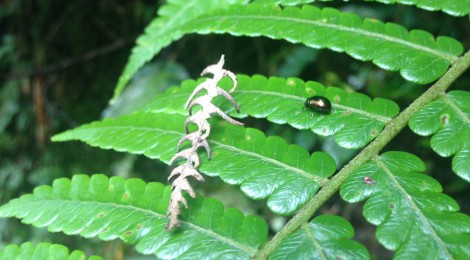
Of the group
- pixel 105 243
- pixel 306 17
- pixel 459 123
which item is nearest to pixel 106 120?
pixel 306 17

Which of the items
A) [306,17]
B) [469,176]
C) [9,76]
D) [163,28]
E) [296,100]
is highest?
[9,76]

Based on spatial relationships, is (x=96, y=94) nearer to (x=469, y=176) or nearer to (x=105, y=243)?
(x=105, y=243)

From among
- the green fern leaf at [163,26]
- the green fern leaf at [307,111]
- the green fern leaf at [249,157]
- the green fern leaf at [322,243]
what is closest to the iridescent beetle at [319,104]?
the green fern leaf at [307,111]

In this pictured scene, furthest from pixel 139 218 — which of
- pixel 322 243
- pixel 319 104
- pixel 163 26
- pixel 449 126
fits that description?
pixel 163 26

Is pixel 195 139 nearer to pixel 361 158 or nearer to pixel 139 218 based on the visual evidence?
pixel 139 218

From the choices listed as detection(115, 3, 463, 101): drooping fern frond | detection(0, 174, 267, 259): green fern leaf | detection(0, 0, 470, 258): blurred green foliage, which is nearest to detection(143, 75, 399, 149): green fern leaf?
detection(115, 3, 463, 101): drooping fern frond
